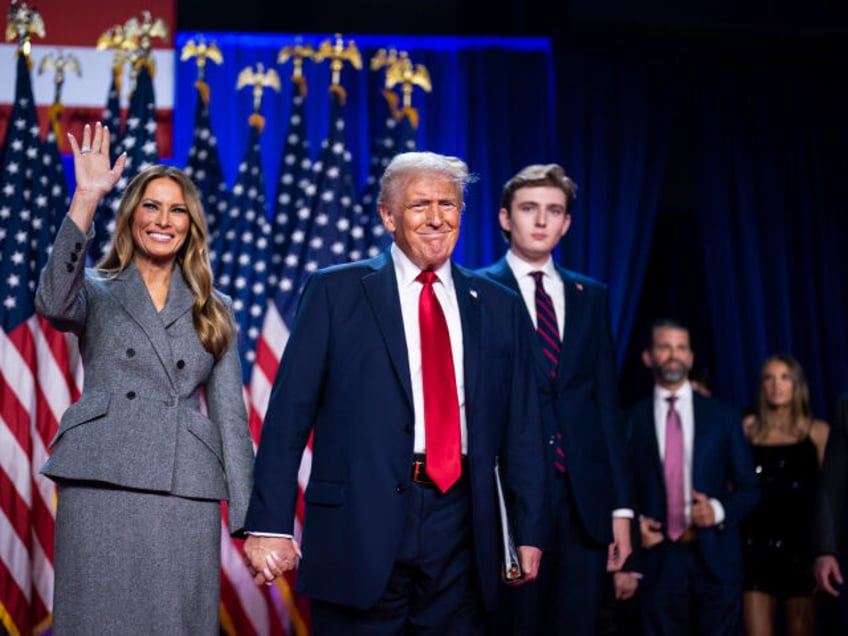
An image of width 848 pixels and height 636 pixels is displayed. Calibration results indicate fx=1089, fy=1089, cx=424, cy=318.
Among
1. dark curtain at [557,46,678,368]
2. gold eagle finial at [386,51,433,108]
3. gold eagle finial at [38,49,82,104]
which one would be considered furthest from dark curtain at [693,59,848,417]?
gold eagle finial at [38,49,82,104]

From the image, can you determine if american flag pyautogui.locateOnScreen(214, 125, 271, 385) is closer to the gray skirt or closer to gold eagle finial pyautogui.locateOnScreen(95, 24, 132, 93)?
gold eagle finial pyautogui.locateOnScreen(95, 24, 132, 93)

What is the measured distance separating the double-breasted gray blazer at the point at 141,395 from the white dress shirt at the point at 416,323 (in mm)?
566

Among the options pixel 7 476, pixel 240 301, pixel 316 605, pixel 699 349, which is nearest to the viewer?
pixel 316 605

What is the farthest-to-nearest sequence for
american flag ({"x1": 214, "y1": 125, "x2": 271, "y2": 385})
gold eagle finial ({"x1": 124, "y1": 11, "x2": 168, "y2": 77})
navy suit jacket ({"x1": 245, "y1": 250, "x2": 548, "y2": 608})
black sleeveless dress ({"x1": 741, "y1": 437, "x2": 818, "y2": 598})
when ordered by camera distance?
gold eagle finial ({"x1": 124, "y1": 11, "x2": 168, "y2": 77})
american flag ({"x1": 214, "y1": 125, "x2": 271, "y2": 385})
black sleeveless dress ({"x1": 741, "y1": 437, "x2": 818, "y2": 598})
navy suit jacket ({"x1": 245, "y1": 250, "x2": 548, "y2": 608})

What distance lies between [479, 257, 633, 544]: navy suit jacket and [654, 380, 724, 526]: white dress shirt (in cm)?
139

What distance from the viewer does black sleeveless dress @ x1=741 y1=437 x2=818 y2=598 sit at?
5203 mm

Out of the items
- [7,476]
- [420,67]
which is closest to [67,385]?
[7,476]

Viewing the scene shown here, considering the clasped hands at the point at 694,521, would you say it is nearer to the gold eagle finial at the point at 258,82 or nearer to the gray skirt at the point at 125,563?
the gray skirt at the point at 125,563

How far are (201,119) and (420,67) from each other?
Answer: 1194 millimetres

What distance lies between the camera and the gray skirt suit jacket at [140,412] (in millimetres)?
2795

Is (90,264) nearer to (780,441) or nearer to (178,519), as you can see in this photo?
(178,519)

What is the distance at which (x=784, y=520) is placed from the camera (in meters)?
5.28

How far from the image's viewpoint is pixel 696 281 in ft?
23.3

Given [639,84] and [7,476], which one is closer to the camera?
[7,476]
